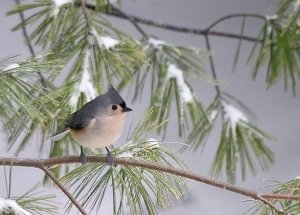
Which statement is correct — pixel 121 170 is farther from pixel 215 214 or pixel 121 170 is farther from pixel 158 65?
pixel 215 214

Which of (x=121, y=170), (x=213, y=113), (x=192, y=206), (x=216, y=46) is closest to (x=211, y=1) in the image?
(x=216, y=46)

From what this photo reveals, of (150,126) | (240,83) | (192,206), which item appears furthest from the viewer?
(240,83)

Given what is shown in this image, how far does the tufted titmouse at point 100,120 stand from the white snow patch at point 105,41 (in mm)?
120

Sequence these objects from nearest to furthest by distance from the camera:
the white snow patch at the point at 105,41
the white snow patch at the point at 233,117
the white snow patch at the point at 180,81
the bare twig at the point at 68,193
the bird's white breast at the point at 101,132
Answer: the bare twig at the point at 68,193
the bird's white breast at the point at 101,132
the white snow patch at the point at 105,41
the white snow patch at the point at 180,81
the white snow patch at the point at 233,117

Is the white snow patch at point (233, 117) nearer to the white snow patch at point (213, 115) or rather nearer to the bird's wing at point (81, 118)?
the white snow patch at point (213, 115)

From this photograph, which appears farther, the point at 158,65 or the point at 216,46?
the point at 216,46

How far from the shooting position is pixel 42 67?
2.69ft

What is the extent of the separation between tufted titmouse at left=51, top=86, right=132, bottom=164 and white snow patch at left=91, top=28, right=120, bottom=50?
12 cm

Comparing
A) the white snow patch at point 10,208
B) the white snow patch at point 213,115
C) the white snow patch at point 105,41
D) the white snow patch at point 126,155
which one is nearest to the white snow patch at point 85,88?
the white snow patch at point 105,41

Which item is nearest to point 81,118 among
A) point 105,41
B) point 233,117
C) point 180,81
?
point 105,41

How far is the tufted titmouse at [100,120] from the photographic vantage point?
96 cm

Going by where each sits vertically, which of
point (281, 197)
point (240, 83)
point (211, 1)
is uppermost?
point (211, 1)

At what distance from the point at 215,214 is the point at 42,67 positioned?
138 centimetres

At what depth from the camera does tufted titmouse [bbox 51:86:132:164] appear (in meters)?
0.96
